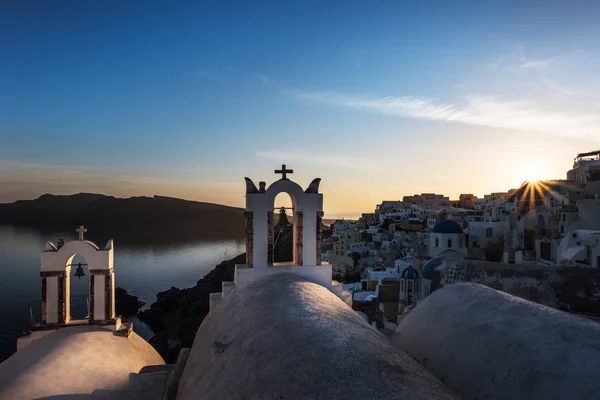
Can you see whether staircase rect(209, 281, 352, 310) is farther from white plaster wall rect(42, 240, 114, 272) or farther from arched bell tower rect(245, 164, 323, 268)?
white plaster wall rect(42, 240, 114, 272)

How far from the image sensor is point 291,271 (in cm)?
768

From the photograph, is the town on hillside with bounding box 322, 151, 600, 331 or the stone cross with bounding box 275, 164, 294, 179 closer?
the stone cross with bounding box 275, 164, 294, 179

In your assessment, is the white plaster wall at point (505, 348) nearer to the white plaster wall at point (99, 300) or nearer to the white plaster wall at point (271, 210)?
the white plaster wall at point (271, 210)

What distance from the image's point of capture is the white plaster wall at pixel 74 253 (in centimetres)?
819

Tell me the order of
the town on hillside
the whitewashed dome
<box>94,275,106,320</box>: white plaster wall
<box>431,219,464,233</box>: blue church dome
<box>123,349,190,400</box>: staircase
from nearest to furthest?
1. the whitewashed dome
2. <box>123,349,190,400</box>: staircase
3. <box>94,275,106,320</box>: white plaster wall
4. the town on hillside
5. <box>431,219,464,233</box>: blue church dome

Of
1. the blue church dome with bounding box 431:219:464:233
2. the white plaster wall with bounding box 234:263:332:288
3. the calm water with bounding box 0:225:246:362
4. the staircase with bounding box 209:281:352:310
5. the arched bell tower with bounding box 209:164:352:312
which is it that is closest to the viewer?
the staircase with bounding box 209:281:352:310

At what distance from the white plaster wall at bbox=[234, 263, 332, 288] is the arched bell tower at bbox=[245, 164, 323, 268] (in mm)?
103

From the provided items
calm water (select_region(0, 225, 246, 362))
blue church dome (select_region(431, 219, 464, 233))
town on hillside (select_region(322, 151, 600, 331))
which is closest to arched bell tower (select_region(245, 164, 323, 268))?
town on hillside (select_region(322, 151, 600, 331))

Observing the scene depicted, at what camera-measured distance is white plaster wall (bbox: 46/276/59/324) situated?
26.6ft

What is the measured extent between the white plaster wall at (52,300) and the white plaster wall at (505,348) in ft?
21.0

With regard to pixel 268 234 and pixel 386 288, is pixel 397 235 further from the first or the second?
pixel 268 234

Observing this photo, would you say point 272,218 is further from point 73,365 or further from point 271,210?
point 73,365

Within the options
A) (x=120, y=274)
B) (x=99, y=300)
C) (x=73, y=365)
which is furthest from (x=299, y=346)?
(x=120, y=274)

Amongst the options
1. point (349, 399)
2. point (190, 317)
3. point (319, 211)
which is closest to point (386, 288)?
point (190, 317)
